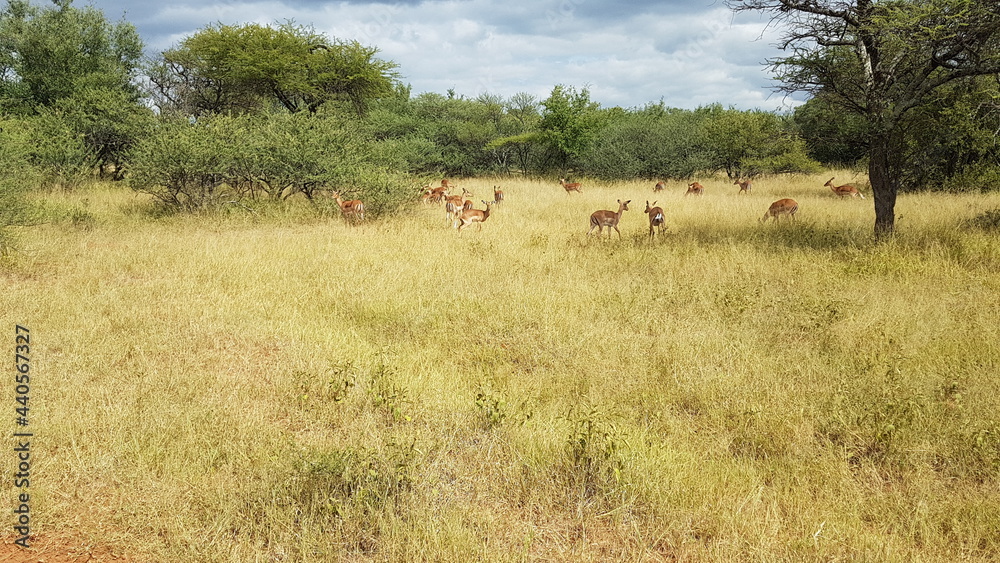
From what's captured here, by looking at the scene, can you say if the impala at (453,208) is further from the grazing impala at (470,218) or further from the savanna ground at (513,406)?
the savanna ground at (513,406)

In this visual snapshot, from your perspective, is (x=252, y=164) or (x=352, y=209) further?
(x=252, y=164)

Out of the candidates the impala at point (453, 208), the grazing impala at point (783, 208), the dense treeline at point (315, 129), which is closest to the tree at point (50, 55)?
the dense treeline at point (315, 129)

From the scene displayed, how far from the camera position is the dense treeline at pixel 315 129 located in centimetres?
1480

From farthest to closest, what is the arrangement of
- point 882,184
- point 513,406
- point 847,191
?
point 847,191, point 882,184, point 513,406

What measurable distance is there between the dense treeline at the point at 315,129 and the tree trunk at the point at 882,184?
411 mm

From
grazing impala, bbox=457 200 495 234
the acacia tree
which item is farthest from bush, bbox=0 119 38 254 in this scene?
the acacia tree

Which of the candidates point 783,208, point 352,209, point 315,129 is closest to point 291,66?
point 315,129

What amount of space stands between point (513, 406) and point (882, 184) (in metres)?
10.4

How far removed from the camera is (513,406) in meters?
5.03

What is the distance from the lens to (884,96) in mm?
10633

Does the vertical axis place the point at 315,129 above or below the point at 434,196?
above

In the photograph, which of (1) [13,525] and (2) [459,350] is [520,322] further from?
(1) [13,525]

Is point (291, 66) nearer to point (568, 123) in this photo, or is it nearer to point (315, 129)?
point (315, 129)

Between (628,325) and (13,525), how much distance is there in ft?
19.7
